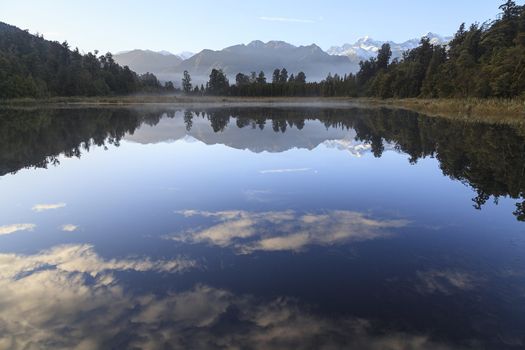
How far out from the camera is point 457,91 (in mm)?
73938

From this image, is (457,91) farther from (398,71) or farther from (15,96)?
(15,96)

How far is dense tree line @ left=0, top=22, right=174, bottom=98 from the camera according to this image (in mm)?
107375

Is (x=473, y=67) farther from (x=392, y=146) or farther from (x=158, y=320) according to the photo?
(x=158, y=320)

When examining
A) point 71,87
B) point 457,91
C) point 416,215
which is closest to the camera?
point 416,215

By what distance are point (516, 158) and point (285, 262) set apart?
15.3m

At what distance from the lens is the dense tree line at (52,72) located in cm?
10738

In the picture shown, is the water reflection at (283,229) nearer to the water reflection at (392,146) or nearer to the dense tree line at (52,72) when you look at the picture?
the water reflection at (392,146)

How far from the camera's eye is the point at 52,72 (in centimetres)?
14862

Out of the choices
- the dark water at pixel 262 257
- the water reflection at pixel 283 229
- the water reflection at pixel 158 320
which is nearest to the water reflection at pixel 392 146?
the dark water at pixel 262 257

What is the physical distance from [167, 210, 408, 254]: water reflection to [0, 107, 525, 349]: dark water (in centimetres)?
5

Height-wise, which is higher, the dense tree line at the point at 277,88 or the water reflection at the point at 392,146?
the dense tree line at the point at 277,88

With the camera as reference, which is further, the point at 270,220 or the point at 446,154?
the point at 446,154

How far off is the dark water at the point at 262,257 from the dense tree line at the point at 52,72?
107 m

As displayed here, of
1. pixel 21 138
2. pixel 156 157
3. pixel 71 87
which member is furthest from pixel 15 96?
pixel 156 157
